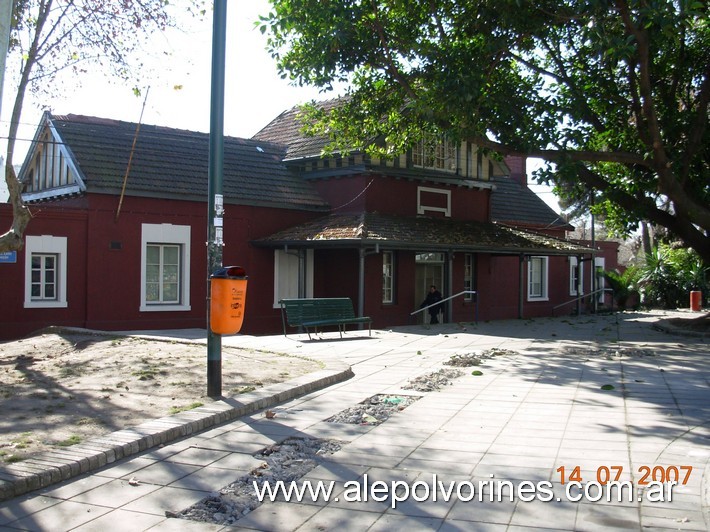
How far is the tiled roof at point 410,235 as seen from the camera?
1962 centimetres

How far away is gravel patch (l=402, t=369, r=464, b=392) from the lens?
30.4ft

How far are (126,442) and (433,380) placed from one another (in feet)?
15.7

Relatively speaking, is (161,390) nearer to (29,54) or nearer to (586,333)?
(29,54)

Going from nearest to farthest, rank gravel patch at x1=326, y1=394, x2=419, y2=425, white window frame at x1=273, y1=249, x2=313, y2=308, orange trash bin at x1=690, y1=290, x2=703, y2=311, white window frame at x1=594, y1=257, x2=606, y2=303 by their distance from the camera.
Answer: gravel patch at x1=326, y1=394, x2=419, y2=425 < white window frame at x1=273, y1=249, x2=313, y2=308 < orange trash bin at x1=690, y1=290, x2=703, y2=311 < white window frame at x1=594, y1=257, x2=606, y2=303

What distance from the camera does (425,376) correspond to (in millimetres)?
10141

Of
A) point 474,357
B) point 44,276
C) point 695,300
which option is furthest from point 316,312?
point 695,300

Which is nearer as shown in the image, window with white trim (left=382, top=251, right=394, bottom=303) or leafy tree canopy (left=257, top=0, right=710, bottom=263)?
leafy tree canopy (left=257, top=0, right=710, bottom=263)

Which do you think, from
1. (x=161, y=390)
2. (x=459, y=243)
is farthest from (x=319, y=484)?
(x=459, y=243)

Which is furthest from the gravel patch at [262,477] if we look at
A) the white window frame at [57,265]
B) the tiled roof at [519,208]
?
the tiled roof at [519,208]

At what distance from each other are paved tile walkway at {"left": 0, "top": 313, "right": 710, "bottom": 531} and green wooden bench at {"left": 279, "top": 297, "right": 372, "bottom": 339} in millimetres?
4167

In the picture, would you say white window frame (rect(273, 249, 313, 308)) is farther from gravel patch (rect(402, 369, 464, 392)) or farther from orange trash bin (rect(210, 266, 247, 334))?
orange trash bin (rect(210, 266, 247, 334))

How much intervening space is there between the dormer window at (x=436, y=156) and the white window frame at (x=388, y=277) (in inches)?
124

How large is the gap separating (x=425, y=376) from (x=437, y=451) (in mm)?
3959

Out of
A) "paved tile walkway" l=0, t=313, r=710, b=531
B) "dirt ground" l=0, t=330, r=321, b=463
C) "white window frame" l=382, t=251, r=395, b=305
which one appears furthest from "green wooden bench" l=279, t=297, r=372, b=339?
"white window frame" l=382, t=251, r=395, b=305
